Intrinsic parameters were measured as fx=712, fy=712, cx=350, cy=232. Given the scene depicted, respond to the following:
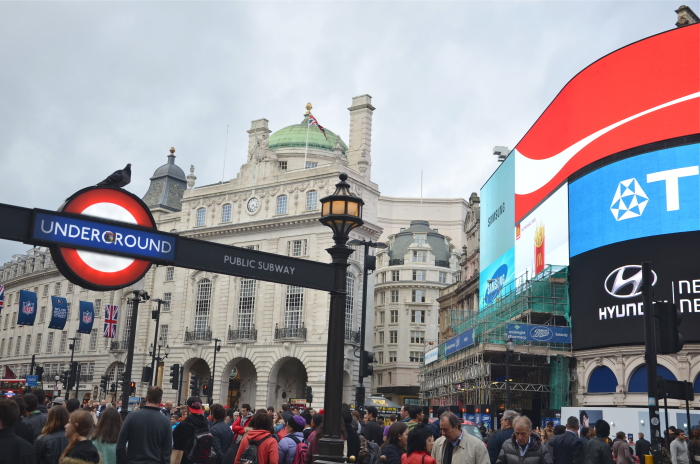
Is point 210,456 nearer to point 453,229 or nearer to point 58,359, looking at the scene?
point 58,359

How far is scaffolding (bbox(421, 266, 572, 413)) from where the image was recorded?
4112 centimetres

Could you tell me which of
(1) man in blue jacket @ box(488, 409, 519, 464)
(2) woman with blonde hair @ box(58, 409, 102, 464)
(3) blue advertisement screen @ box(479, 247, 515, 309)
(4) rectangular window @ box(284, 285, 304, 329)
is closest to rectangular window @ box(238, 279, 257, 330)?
(4) rectangular window @ box(284, 285, 304, 329)

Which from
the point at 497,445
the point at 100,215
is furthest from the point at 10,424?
the point at 497,445

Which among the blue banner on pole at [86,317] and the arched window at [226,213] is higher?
the arched window at [226,213]

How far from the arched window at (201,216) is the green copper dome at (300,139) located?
9.30 meters

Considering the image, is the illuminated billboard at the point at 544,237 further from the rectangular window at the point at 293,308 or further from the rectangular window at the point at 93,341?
the rectangular window at the point at 93,341

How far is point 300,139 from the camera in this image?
71.0 meters

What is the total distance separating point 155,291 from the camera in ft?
229

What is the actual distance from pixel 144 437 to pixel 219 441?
355 centimetres

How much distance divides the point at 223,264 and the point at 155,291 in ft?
212

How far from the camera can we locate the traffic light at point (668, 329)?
12.9 m

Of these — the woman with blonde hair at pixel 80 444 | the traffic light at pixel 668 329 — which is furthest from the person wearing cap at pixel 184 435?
the traffic light at pixel 668 329

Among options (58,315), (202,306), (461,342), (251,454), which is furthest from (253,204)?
(251,454)

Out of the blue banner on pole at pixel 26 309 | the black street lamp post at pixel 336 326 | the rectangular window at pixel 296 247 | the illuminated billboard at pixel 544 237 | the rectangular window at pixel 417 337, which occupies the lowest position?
the black street lamp post at pixel 336 326
